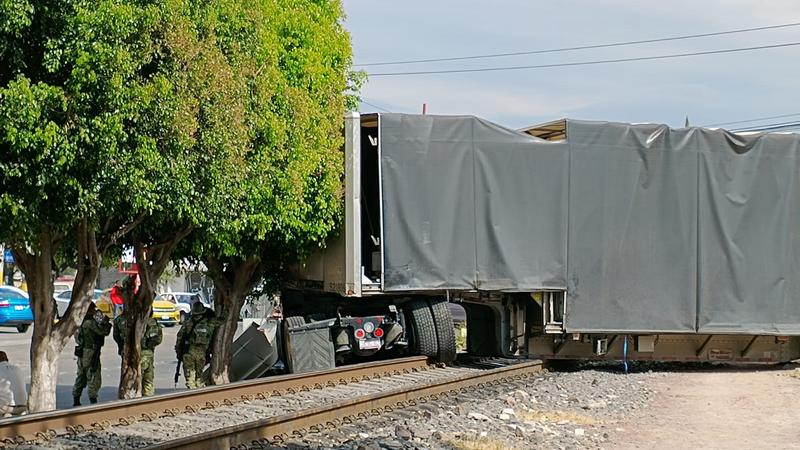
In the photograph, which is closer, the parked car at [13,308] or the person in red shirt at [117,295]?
the person in red shirt at [117,295]

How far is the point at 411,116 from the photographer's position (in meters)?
16.4

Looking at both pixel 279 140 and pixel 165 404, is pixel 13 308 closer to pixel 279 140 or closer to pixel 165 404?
pixel 279 140

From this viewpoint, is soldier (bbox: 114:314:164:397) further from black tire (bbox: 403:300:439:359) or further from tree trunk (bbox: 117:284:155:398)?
black tire (bbox: 403:300:439:359)

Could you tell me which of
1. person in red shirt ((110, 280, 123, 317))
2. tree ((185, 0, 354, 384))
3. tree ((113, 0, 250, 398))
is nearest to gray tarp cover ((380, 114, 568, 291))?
tree ((185, 0, 354, 384))

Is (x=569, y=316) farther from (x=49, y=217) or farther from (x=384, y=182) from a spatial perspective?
(x=49, y=217)

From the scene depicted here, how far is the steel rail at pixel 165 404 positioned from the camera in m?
10.0

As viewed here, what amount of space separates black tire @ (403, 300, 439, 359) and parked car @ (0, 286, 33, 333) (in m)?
22.3

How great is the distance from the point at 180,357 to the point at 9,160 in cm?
717

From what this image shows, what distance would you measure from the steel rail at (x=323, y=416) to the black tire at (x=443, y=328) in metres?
1.32

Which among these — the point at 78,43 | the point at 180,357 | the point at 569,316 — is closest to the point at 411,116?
the point at 569,316

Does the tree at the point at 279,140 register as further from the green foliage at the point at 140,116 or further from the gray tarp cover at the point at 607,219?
the gray tarp cover at the point at 607,219

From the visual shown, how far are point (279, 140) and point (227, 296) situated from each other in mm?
5478

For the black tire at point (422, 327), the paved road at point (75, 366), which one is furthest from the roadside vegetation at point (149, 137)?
the paved road at point (75, 366)

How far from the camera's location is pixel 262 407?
42.0ft
